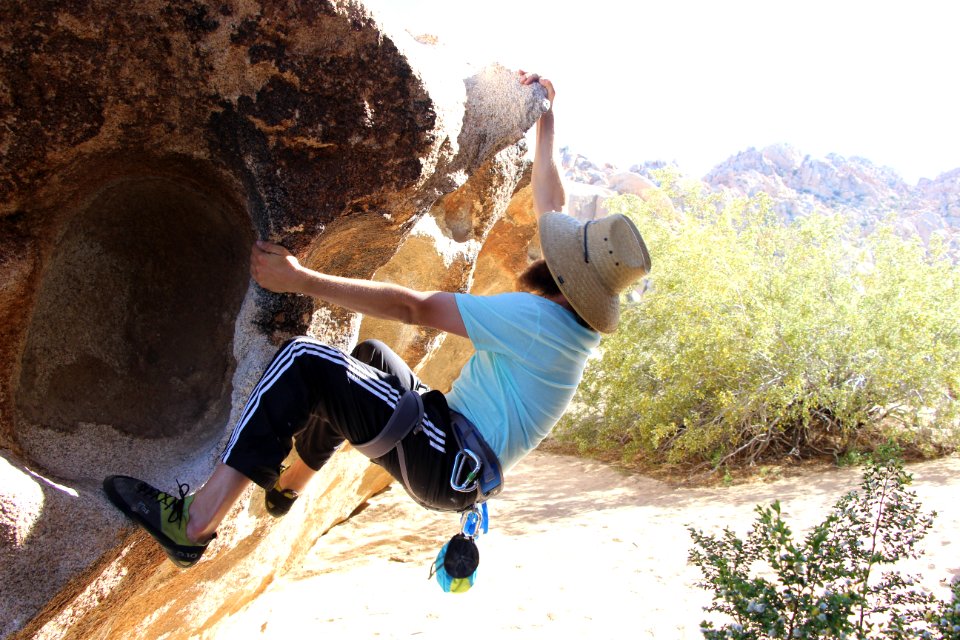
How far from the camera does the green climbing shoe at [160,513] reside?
176 cm

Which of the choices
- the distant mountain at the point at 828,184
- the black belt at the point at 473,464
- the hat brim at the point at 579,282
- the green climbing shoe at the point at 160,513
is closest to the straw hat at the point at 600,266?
the hat brim at the point at 579,282

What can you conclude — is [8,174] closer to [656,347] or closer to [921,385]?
[656,347]

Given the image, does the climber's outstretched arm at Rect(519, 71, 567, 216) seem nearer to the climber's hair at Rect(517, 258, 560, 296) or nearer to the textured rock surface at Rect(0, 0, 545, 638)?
the textured rock surface at Rect(0, 0, 545, 638)

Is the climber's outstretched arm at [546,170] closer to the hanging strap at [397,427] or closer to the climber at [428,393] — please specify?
the climber at [428,393]

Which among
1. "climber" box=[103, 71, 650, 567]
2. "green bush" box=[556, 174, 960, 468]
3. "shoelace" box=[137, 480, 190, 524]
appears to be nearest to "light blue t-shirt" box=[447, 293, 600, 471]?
"climber" box=[103, 71, 650, 567]

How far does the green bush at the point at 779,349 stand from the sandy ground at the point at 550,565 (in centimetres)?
53

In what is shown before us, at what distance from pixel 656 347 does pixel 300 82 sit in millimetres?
5078

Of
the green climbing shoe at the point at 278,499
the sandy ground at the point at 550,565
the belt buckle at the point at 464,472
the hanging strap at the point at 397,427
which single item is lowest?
the sandy ground at the point at 550,565

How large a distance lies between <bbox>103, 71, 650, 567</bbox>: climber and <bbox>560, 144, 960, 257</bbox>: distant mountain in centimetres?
3565

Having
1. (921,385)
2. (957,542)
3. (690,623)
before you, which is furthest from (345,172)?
(921,385)

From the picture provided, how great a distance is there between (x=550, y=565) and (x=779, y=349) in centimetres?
309

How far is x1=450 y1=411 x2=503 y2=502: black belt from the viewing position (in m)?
1.97

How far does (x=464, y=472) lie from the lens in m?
1.98

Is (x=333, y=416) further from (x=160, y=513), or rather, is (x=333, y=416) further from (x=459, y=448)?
(x=160, y=513)
